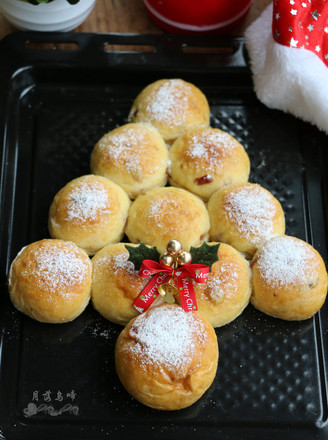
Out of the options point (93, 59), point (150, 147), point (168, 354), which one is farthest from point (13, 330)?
point (93, 59)

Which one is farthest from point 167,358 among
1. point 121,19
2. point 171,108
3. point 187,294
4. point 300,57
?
point 121,19

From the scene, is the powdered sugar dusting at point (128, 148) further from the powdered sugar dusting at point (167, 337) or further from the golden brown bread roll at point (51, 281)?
the powdered sugar dusting at point (167, 337)

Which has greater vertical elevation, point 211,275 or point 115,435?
point 211,275

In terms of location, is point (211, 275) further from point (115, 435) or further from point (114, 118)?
point (114, 118)

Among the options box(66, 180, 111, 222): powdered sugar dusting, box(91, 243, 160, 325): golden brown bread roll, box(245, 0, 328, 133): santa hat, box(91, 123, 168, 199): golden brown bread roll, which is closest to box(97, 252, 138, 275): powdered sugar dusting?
box(91, 243, 160, 325): golden brown bread roll

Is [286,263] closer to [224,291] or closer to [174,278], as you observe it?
[224,291]

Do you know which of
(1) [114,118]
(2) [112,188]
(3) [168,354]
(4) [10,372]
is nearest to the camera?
(3) [168,354]
